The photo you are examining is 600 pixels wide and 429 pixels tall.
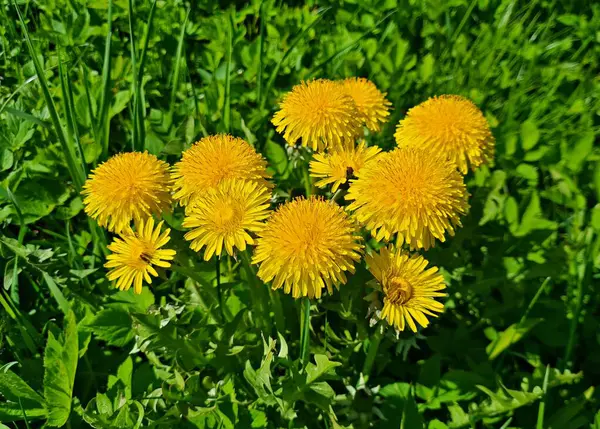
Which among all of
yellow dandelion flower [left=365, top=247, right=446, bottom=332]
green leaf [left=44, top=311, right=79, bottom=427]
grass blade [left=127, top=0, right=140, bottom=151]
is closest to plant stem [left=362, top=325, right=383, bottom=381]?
yellow dandelion flower [left=365, top=247, right=446, bottom=332]

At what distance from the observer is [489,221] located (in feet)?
6.70

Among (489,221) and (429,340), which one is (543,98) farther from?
(429,340)

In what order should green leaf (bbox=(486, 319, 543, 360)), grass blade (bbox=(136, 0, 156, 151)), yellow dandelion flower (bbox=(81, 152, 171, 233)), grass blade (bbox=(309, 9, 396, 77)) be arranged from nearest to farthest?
yellow dandelion flower (bbox=(81, 152, 171, 233)) < green leaf (bbox=(486, 319, 543, 360)) < grass blade (bbox=(136, 0, 156, 151)) < grass blade (bbox=(309, 9, 396, 77))

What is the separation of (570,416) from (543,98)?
1684mm

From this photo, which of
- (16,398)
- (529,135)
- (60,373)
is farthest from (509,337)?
(16,398)

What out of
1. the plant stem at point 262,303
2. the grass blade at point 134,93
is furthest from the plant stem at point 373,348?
the grass blade at point 134,93

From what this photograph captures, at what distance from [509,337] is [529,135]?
820 millimetres

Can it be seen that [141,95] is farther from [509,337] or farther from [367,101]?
[509,337]

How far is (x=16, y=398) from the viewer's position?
143cm

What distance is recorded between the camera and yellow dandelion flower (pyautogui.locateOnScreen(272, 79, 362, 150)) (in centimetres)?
146

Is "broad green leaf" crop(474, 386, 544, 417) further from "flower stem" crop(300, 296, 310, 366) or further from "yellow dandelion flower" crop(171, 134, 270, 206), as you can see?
"yellow dandelion flower" crop(171, 134, 270, 206)

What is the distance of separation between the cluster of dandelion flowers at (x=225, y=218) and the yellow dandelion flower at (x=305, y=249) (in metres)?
0.04

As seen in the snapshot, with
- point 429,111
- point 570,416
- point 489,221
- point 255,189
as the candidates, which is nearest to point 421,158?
point 429,111

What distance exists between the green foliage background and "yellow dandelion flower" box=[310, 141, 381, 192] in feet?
0.85
